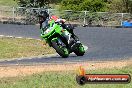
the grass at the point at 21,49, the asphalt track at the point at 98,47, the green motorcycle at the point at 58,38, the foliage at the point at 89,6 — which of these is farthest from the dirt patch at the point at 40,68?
the foliage at the point at 89,6

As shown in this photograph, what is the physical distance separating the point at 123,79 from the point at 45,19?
21.5ft

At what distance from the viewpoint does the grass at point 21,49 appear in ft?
59.7

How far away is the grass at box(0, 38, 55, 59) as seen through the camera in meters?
18.2

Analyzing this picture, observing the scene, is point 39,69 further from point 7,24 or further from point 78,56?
point 7,24

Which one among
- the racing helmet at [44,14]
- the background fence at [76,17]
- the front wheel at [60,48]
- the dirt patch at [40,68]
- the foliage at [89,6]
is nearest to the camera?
the racing helmet at [44,14]

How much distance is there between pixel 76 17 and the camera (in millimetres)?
37281

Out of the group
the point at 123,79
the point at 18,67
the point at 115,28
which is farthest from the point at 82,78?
the point at 115,28

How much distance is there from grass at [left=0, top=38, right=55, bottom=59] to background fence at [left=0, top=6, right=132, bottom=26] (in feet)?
45.2

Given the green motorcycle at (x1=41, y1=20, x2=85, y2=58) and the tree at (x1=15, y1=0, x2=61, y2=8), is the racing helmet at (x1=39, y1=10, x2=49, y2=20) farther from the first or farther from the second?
the tree at (x1=15, y1=0, x2=61, y2=8)

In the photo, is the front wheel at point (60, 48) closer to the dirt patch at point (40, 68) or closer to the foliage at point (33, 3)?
the dirt patch at point (40, 68)

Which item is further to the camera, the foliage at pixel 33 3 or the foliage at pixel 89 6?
the foliage at pixel 33 3

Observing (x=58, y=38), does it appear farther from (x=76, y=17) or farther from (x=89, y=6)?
(x=89, y=6)

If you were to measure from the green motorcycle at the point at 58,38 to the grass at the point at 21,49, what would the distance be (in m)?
5.13

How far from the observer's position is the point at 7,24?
3550cm
